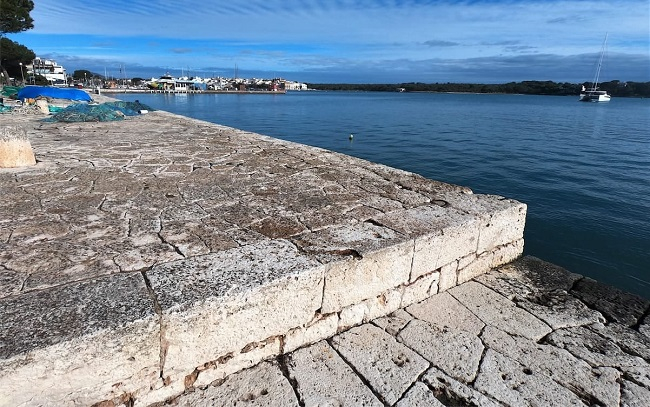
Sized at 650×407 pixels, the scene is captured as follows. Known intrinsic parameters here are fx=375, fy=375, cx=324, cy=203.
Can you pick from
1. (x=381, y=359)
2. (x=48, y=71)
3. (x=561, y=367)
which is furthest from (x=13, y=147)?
(x=48, y=71)

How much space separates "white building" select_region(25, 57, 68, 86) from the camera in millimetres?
60125

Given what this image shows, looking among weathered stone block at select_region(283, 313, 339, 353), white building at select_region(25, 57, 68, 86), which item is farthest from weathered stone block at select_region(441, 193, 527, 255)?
white building at select_region(25, 57, 68, 86)

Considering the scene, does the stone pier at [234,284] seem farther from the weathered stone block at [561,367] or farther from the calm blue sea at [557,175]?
the calm blue sea at [557,175]

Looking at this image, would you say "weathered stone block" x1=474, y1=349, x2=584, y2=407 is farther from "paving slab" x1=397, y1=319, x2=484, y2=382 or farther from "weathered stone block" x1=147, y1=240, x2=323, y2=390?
"weathered stone block" x1=147, y1=240, x2=323, y2=390

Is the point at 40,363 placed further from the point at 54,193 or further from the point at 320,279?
the point at 54,193

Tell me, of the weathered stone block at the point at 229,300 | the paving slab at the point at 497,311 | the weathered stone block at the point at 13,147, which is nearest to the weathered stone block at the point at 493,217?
the paving slab at the point at 497,311

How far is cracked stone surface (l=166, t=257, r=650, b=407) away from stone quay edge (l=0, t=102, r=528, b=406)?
0.14 metres

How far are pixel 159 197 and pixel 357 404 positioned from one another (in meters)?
2.38

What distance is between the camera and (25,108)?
1202cm

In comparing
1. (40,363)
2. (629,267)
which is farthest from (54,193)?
(629,267)

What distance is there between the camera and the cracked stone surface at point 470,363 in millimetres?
1788

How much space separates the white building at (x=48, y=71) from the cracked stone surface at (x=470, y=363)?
67263 millimetres

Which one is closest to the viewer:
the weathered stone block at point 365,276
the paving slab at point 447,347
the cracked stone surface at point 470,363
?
the cracked stone surface at point 470,363

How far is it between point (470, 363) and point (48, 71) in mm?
107076
